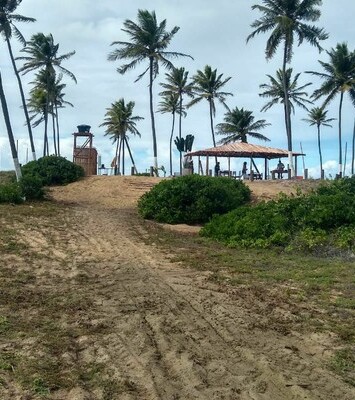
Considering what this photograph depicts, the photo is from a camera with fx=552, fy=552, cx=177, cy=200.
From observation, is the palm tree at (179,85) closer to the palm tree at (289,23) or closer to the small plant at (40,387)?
the palm tree at (289,23)

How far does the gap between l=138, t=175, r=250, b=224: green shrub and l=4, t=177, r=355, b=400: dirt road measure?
23.8ft

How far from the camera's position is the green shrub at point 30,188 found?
20625 millimetres

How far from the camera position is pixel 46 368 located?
15.1ft

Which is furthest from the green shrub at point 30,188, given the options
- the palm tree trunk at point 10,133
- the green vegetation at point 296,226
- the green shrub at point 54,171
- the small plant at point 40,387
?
the small plant at point 40,387

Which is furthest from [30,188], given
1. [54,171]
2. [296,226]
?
[296,226]

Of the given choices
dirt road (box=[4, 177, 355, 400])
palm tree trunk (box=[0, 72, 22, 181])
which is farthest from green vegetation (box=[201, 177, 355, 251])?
palm tree trunk (box=[0, 72, 22, 181])

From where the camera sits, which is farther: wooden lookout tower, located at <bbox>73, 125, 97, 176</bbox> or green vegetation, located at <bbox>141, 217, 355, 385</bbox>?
wooden lookout tower, located at <bbox>73, 125, 97, 176</bbox>

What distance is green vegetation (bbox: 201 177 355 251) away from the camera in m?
12.8

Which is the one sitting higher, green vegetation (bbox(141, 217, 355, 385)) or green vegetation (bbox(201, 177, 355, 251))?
green vegetation (bbox(201, 177, 355, 251))

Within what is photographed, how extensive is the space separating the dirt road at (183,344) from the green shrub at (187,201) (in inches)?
285

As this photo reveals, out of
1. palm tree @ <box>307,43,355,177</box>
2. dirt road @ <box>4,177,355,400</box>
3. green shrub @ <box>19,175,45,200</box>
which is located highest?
palm tree @ <box>307,43,355,177</box>

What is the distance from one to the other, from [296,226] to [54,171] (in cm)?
1619

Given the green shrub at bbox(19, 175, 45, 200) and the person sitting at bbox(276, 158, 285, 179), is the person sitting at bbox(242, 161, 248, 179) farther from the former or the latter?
the green shrub at bbox(19, 175, 45, 200)

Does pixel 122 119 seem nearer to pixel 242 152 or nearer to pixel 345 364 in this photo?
pixel 242 152
